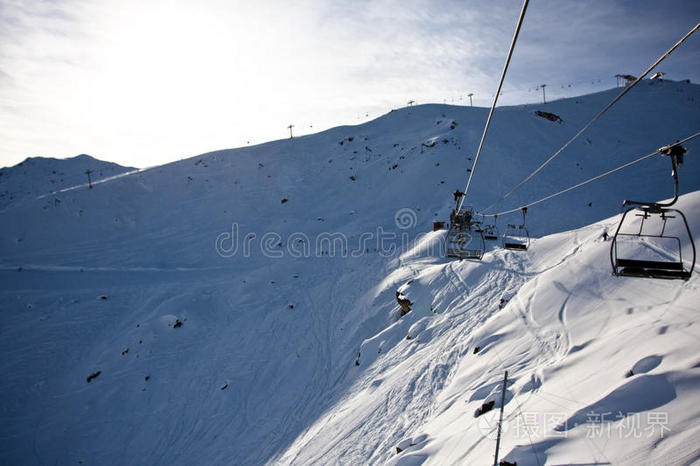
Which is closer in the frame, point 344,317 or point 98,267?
point 344,317

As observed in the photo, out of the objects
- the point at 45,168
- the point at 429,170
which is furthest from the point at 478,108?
the point at 45,168

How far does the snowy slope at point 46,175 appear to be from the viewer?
5500 centimetres

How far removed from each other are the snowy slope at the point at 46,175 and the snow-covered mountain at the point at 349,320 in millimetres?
17137

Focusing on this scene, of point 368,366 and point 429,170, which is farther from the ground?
point 429,170

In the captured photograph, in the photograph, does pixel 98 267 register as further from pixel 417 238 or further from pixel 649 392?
pixel 649 392

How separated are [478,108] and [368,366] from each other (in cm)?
5266

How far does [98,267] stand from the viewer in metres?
29.4

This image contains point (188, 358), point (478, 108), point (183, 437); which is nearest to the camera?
point (183, 437)
